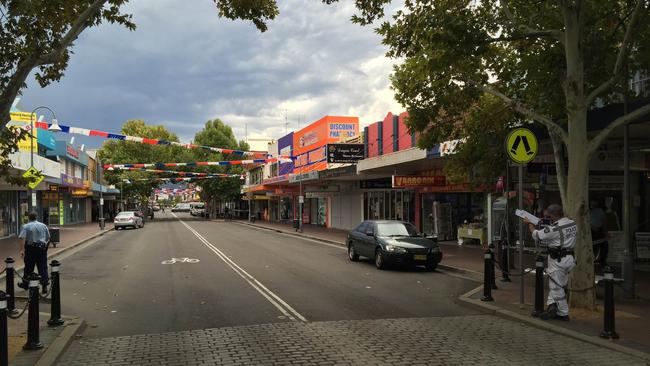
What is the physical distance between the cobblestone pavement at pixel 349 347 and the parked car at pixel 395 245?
6300mm

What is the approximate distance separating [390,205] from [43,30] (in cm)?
2353

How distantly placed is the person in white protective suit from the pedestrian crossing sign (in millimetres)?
1332

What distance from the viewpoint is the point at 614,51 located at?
33.4 ft

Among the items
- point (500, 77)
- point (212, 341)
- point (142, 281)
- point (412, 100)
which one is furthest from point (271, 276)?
point (500, 77)

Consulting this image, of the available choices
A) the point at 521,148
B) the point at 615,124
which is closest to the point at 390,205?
the point at 521,148

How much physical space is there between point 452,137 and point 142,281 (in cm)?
808

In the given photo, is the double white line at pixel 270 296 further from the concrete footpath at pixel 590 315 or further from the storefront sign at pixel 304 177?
→ the storefront sign at pixel 304 177

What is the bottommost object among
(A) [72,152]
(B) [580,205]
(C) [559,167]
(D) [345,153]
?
(B) [580,205]

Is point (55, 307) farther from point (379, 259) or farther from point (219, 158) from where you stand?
point (219, 158)

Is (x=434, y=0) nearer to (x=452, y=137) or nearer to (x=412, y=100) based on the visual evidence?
(x=412, y=100)

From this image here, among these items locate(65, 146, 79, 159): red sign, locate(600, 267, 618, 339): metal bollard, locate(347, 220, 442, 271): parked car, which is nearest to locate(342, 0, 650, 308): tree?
locate(600, 267, 618, 339): metal bollard

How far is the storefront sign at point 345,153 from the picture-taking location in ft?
100

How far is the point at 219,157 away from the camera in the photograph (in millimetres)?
65750

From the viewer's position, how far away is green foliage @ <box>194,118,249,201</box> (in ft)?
215
